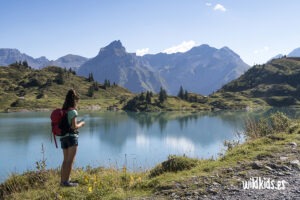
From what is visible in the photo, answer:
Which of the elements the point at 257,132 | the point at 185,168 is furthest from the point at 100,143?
the point at 185,168

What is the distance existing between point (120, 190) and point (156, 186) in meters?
1.06

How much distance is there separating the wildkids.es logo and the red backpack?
5.56 meters

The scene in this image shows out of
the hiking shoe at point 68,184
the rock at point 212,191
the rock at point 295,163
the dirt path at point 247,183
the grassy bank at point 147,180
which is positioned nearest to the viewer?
the dirt path at point 247,183

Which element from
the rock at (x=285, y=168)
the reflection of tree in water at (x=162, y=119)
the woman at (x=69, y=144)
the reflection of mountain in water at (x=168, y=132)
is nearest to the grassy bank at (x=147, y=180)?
the woman at (x=69, y=144)

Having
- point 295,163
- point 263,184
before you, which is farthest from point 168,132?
point 263,184

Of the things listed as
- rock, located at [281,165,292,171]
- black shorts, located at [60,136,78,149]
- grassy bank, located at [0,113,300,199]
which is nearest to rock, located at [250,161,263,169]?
grassy bank, located at [0,113,300,199]

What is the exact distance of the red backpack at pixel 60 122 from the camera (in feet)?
34.1

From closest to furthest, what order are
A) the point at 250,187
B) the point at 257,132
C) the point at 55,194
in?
the point at 250,187 < the point at 55,194 < the point at 257,132

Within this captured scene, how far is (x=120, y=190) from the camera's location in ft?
31.7

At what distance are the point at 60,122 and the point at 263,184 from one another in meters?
6.24

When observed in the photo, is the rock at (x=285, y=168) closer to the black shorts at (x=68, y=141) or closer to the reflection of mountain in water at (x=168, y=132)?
the black shorts at (x=68, y=141)

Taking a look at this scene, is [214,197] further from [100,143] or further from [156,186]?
[100,143]

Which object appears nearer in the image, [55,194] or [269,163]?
[55,194]

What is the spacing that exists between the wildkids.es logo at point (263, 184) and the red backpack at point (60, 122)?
18.2ft
